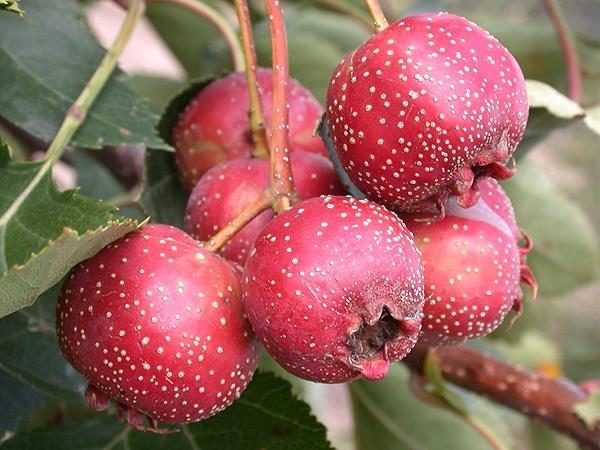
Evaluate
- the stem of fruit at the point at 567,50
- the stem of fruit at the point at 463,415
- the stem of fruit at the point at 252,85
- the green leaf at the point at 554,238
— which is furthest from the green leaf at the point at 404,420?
the stem of fruit at the point at 252,85

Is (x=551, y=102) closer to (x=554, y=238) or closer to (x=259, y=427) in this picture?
(x=259, y=427)

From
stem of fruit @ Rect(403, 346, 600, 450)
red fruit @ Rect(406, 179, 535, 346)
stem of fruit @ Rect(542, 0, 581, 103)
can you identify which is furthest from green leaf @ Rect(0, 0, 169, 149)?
stem of fruit @ Rect(542, 0, 581, 103)

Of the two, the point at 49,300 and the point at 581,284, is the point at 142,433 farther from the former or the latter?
the point at 581,284

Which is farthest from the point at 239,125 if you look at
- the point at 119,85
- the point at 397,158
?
the point at 397,158

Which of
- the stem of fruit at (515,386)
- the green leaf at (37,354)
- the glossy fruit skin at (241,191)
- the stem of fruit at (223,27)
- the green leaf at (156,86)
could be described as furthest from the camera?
the green leaf at (156,86)

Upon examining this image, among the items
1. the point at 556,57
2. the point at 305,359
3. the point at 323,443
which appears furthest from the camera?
the point at 556,57

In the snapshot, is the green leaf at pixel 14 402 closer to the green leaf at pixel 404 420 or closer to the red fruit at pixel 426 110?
the red fruit at pixel 426 110

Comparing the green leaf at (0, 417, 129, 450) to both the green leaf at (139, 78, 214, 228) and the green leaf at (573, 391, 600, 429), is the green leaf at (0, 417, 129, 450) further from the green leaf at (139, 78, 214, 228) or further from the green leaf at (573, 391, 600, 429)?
the green leaf at (573, 391, 600, 429)
